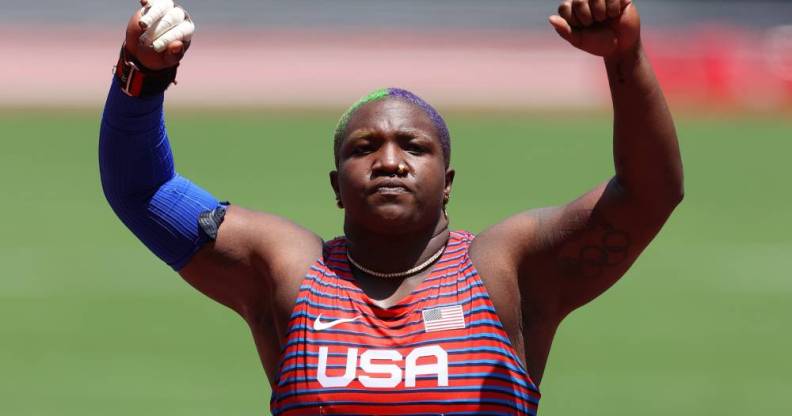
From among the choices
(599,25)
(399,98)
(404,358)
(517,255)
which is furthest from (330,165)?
(599,25)

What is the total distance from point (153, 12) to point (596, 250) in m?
1.15

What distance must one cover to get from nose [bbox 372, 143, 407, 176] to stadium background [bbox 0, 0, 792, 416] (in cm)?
407

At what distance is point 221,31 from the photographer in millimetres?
23703

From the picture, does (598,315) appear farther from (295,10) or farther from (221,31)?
(295,10)

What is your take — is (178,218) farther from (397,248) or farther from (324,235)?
(324,235)

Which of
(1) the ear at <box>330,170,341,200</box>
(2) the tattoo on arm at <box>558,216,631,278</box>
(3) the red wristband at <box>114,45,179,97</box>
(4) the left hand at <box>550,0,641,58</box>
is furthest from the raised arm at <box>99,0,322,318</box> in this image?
(4) the left hand at <box>550,0,641,58</box>

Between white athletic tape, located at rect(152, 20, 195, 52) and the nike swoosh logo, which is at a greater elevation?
white athletic tape, located at rect(152, 20, 195, 52)

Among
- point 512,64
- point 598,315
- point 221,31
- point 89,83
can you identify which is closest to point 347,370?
point 598,315

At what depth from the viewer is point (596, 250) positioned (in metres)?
3.17

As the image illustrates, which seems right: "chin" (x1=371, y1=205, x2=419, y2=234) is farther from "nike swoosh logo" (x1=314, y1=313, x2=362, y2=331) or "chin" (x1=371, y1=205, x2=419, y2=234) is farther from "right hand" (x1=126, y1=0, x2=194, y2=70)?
"right hand" (x1=126, y1=0, x2=194, y2=70)

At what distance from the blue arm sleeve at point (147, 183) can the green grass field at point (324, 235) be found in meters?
3.92

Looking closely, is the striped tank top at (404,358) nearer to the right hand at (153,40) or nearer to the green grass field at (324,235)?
the right hand at (153,40)

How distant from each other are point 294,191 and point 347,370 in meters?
9.76

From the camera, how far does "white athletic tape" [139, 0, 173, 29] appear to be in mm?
3064
